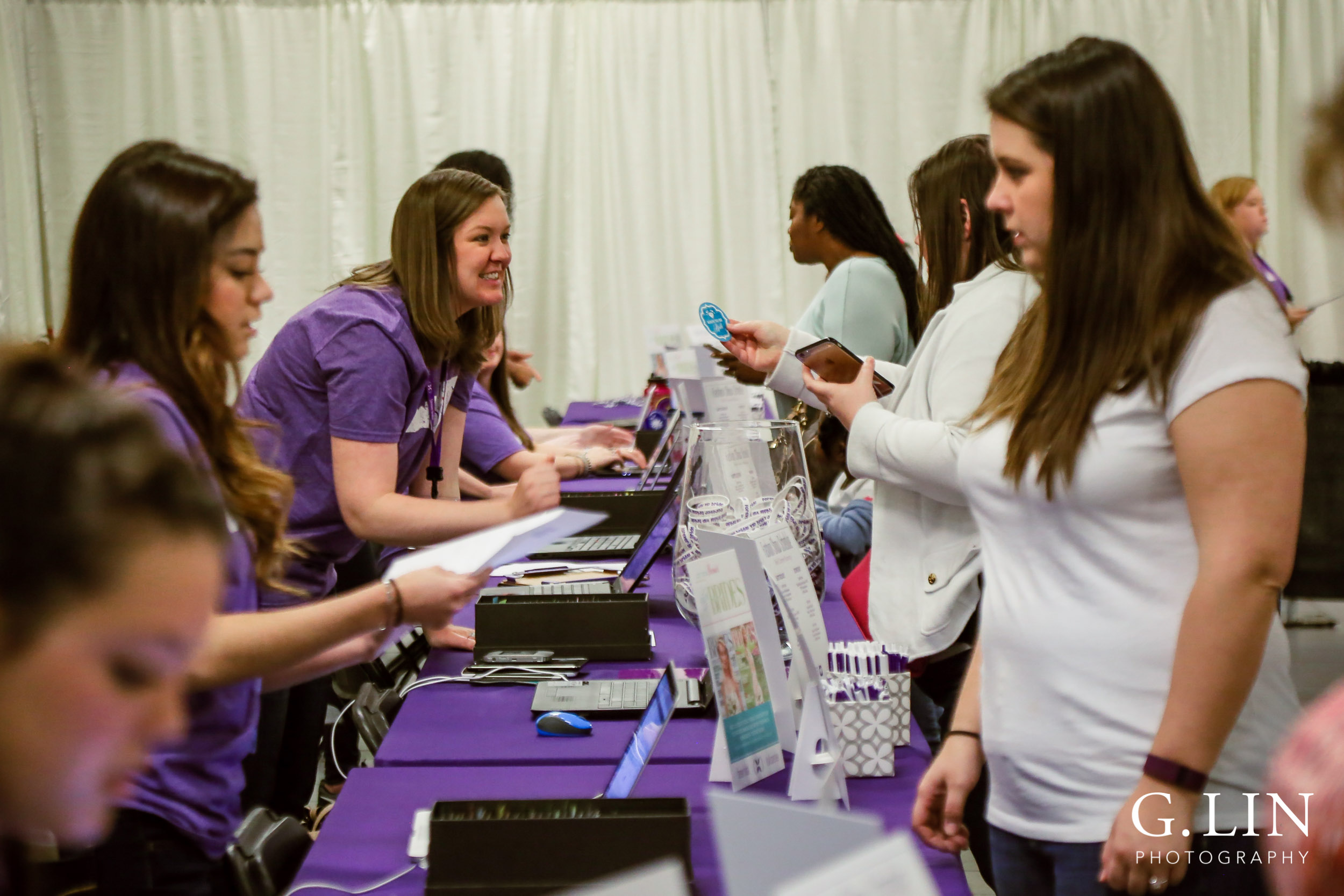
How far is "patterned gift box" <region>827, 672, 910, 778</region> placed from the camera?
147cm

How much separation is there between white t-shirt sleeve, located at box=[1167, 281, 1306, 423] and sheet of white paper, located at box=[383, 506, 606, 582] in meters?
0.67

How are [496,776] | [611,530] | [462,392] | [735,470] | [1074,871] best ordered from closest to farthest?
[1074,871], [496,776], [735,470], [462,392], [611,530]

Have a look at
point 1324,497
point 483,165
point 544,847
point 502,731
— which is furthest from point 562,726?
point 1324,497

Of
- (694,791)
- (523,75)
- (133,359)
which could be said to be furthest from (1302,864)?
(523,75)

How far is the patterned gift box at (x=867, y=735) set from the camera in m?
1.47

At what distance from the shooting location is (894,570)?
1.91 metres

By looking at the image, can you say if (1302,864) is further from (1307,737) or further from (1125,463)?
(1125,463)

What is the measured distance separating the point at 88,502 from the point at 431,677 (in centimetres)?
145

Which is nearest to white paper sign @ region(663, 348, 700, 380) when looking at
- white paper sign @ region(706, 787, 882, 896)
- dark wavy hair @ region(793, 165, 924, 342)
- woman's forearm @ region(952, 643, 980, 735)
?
dark wavy hair @ region(793, 165, 924, 342)

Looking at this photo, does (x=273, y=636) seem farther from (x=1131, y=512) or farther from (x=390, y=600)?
(x=1131, y=512)

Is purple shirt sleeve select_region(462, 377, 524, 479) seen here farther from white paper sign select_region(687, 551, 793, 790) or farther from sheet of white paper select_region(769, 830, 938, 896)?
sheet of white paper select_region(769, 830, 938, 896)

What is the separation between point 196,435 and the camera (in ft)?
4.09

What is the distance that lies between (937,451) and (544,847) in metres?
0.88

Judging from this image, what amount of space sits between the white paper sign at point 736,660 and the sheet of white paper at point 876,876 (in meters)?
0.75
